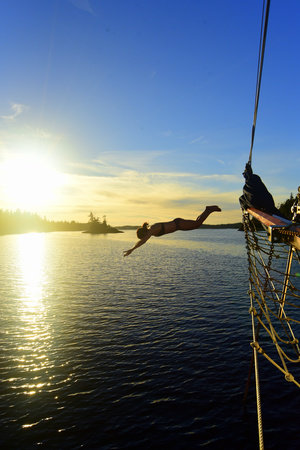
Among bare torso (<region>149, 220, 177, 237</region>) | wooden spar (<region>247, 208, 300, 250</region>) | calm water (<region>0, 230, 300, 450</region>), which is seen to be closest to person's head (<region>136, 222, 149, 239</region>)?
bare torso (<region>149, 220, 177, 237</region>)

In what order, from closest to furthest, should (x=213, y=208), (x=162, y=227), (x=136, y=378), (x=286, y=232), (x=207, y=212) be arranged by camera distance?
(x=286, y=232) → (x=162, y=227) → (x=207, y=212) → (x=213, y=208) → (x=136, y=378)

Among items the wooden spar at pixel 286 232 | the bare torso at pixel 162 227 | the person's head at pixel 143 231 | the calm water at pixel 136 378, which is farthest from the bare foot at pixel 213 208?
the calm water at pixel 136 378

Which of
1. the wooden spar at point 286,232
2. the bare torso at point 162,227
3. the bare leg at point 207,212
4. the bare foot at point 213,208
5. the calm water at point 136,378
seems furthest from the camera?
the calm water at point 136,378

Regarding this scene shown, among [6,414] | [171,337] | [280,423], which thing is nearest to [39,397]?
[6,414]

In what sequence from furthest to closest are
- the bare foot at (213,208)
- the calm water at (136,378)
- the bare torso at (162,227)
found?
the calm water at (136,378) → the bare foot at (213,208) → the bare torso at (162,227)

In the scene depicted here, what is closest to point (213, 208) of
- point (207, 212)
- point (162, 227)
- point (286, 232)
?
point (207, 212)

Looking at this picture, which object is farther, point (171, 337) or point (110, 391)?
point (171, 337)

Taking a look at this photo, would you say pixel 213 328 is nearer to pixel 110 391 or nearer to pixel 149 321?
pixel 149 321

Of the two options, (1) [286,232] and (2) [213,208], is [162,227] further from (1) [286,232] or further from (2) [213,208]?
(1) [286,232]

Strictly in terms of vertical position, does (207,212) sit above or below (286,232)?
above

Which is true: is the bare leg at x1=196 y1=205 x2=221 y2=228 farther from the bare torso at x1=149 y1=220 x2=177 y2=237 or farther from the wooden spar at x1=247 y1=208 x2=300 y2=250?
the wooden spar at x1=247 y1=208 x2=300 y2=250

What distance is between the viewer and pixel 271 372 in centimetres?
1609

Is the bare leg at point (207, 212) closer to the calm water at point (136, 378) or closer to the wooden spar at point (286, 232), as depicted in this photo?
the wooden spar at point (286, 232)

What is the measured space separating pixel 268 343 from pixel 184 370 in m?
7.01
